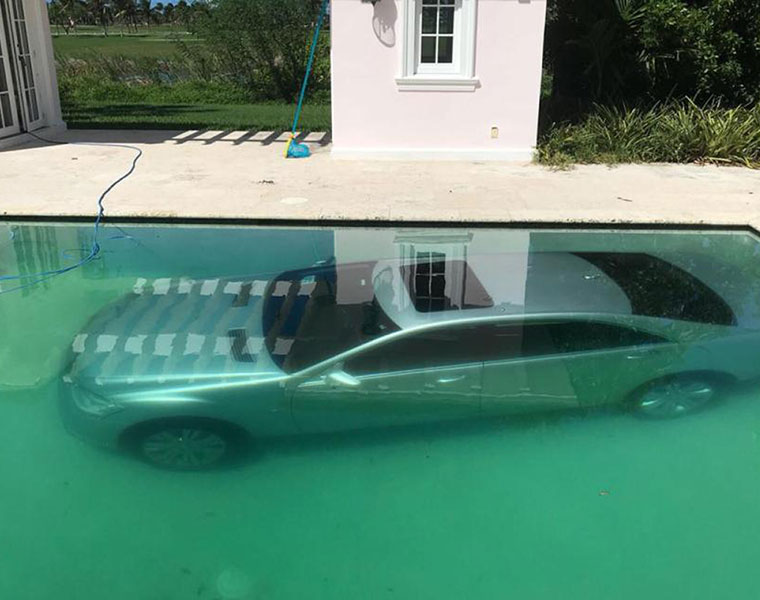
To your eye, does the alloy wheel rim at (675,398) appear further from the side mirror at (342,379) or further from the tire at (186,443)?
the tire at (186,443)

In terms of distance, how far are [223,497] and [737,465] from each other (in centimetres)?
285

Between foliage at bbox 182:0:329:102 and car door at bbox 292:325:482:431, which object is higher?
foliage at bbox 182:0:329:102

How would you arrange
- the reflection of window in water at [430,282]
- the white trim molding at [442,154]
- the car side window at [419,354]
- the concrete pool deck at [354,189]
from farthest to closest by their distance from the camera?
the white trim molding at [442,154] < the concrete pool deck at [354,189] < the reflection of window in water at [430,282] < the car side window at [419,354]

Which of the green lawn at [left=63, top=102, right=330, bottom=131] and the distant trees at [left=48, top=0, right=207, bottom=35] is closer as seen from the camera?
the green lawn at [left=63, top=102, right=330, bottom=131]

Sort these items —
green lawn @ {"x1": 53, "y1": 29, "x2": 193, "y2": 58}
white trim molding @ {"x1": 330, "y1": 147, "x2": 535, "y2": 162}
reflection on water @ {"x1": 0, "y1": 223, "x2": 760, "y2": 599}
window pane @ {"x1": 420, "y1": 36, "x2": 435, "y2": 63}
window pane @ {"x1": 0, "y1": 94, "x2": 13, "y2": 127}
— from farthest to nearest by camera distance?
green lawn @ {"x1": 53, "y1": 29, "x2": 193, "y2": 58} < window pane @ {"x1": 0, "y1": 94, "x2": 13, "y2": 127} < white trim molding @ {"x1": 330, "y1": 147, "x2": 535, "y2": 162} < window pane @ {"x1": 420, "y1": 36, "x2": 435, "y2": 63} < reflection on water @ {"x1": 0, "y1": 223, "x2": 760, "y2": 599}

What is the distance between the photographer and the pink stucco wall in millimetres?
11156

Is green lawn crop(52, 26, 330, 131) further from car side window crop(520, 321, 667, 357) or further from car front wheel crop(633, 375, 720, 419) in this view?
car front wheel crop(633, 375, 720, 419)

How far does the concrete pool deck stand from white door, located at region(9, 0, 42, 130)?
5.46 feet

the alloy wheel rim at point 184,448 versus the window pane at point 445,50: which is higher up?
the window pane at point 445,50

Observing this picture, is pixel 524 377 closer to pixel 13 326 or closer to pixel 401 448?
pixel 401 448

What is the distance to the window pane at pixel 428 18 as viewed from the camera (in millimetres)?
11281

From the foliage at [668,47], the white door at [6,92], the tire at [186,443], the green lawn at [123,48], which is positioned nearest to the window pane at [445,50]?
the foliage at [668,47]

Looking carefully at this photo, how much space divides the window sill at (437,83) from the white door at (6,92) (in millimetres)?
7223

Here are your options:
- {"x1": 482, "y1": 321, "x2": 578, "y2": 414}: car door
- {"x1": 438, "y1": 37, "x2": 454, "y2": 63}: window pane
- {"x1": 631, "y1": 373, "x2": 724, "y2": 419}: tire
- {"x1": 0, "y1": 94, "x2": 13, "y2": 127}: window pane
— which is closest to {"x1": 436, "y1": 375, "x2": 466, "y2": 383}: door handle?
{"x1": 482, "y1": 321, "x2": 578, "y2": 414}: car door
